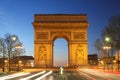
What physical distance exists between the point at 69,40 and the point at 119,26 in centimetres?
2680

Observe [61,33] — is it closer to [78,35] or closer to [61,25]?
[61,25]

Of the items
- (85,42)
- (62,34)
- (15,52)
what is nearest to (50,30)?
(62,34)

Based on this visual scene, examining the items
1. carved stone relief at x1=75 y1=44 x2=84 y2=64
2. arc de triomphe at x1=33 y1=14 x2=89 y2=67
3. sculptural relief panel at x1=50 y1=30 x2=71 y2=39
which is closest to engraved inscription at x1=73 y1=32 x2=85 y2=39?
arc de triomphe at x1=33 y1=14 x2=89 y2=67

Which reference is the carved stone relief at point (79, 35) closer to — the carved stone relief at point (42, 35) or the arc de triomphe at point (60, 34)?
the arc de triomphe at point (60, 34)

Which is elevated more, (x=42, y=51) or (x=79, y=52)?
(x=42, y=51)

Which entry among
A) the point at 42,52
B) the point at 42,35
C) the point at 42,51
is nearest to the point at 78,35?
the point at 42,35

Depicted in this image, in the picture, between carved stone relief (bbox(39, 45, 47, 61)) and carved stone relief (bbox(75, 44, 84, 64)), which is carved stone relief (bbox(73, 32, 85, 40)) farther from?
carved stone relief (bbox(39, 45, 47, 61))

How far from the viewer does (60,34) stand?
92.2 metres

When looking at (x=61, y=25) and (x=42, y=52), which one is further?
(x=61, y=25)

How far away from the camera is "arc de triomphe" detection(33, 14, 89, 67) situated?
90875 mm

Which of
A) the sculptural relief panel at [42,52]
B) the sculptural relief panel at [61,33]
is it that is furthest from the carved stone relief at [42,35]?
the sculptural relief panel at [42,52]

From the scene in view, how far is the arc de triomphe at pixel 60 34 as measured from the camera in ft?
298

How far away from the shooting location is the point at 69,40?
3607 inches

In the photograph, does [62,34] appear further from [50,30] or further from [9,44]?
[9,44]
